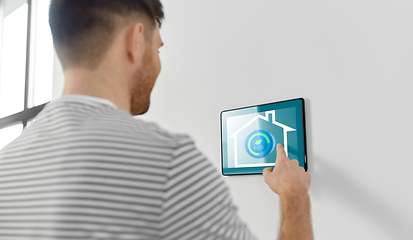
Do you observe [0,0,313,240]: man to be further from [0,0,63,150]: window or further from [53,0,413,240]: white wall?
[0,0,63,150]: window

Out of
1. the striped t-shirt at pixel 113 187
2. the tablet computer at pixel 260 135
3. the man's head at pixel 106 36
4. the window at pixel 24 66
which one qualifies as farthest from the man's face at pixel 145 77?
the window at pixel 24 66

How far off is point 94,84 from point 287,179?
1.76 ft

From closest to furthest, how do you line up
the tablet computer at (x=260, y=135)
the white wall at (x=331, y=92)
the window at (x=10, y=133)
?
1. the white wall at (x=331, y=92)
2. the tablet computer at (x=260, y=135)
3. the window at (x=10, y=133)

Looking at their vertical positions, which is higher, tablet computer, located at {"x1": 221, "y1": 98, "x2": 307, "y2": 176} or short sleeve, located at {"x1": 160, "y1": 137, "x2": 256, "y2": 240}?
tablet computer, located at {"x1": 221, "y1": 98, "x2": 307, "y2": 176}

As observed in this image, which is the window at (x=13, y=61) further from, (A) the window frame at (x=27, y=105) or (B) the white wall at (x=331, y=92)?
(B) the white wall at (x=331, y=92)

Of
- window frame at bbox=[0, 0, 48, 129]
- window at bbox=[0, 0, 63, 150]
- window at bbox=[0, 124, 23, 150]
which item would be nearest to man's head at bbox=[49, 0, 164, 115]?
window at bbox=[0, 0, 63, 150]

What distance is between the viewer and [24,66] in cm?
269

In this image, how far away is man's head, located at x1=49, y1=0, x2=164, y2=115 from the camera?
63 cm

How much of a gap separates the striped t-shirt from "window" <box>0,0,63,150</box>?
1876 millimetres

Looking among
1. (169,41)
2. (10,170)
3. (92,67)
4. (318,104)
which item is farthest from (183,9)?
(10,170)

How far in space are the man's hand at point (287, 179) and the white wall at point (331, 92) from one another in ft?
0.50

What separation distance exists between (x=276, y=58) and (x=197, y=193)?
78 centimetres

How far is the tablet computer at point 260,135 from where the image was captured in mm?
1090

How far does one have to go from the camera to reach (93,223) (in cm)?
47
